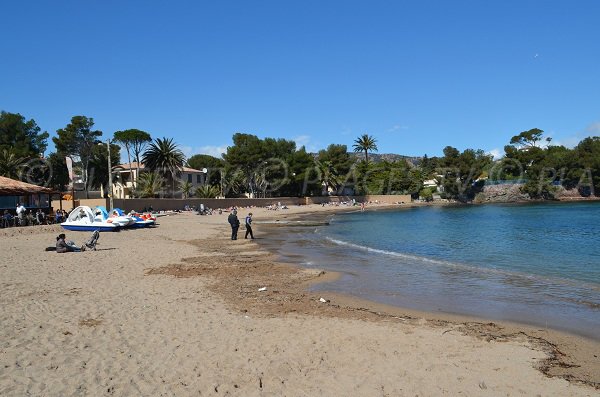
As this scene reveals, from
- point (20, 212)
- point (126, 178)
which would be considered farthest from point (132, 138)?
point (20, 212)

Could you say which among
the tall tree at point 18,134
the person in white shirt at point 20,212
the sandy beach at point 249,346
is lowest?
the sandy beach at point 249,346

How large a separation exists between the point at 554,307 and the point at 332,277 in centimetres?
629

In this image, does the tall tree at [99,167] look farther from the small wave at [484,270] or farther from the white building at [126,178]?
the small wave at [484,270]

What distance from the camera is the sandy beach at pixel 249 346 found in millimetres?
5867

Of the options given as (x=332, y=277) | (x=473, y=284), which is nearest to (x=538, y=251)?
(x=473, y=284)

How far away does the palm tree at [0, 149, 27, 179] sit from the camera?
4956 cm

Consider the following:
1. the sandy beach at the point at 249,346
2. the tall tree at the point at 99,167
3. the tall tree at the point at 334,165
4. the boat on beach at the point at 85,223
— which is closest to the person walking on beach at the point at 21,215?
the boat on beach at the point at 85,223

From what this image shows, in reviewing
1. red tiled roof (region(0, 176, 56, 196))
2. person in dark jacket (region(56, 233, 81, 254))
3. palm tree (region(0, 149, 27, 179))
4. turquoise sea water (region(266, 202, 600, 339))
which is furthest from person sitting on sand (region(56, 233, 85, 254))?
palm tree (region(0, 149, 27, 179))

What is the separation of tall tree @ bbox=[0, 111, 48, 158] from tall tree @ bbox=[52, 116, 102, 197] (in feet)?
25.1

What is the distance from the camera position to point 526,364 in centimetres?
691

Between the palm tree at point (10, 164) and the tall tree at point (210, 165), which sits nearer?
the palm tree at point (10, 164)

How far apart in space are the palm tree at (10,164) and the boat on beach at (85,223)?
27.1 m

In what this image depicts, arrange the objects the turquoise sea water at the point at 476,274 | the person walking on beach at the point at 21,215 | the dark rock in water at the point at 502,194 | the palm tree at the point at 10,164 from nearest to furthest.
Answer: the turquoise sea water at the point at 476,274 → the person walking on beach at the point at 21,215 → the palm tree at the point at 10,164 → the dark rock in water at the point at 502,194

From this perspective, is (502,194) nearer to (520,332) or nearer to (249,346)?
(520,332)
